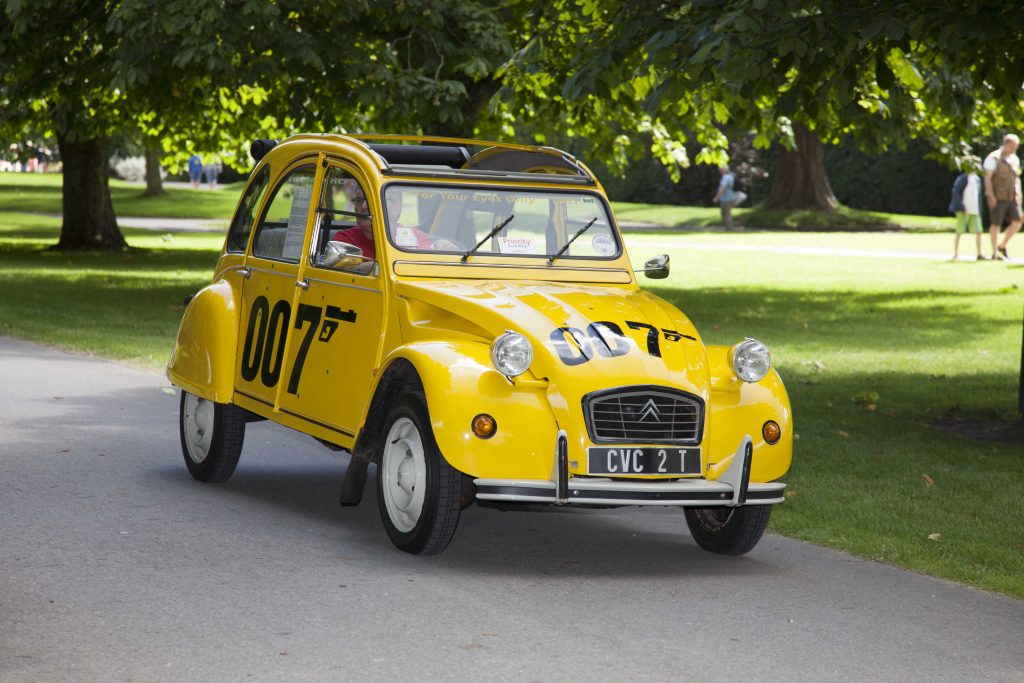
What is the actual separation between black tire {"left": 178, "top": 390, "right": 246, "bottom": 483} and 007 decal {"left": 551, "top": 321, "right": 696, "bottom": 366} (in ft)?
7.99

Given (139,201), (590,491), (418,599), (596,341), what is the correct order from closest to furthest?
(418,599) → (590,491) → (596,341) → (139,201)

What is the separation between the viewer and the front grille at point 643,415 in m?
6.56

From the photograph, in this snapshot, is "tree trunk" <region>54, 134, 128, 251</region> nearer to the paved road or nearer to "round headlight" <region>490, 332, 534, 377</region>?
the paved road

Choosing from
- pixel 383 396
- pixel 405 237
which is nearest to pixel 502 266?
pixel 405 237

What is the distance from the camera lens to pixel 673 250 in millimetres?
34031

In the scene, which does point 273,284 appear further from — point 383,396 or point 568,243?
point 568,243

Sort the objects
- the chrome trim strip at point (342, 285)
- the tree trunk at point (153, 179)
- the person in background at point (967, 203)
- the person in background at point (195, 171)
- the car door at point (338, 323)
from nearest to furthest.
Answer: the car door at point (338, 323), the chrome trim strip at point (342, 285), the person in background at point (967, 203), the tree trunk at point (153, 179), the person in background at point (195, 171)

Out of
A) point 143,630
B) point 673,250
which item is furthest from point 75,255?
point 143,630

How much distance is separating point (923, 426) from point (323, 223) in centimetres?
528

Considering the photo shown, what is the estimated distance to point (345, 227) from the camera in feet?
26.3

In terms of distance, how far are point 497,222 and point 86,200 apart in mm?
24890

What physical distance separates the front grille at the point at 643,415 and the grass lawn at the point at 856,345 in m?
1.29

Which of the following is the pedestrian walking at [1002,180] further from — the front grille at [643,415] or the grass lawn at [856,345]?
the front grille at [643,415]

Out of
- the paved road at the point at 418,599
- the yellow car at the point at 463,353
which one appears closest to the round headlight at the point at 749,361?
the yellow car at the point at 463,353
